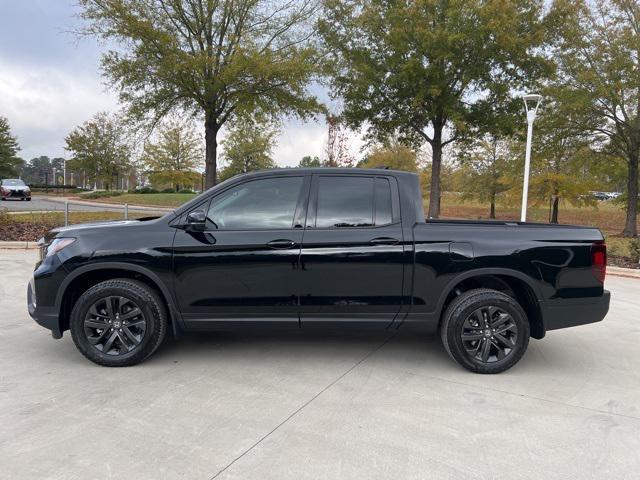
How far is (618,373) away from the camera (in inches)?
163

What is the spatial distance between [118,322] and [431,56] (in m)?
14.8

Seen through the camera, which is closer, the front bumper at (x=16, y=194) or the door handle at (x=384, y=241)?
the door handle at (x=384, y=241)

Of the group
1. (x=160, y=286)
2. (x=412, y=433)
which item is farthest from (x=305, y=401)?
(x=160, y=286)

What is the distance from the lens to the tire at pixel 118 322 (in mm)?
3904

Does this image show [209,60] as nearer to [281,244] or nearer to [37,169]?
[281,244]

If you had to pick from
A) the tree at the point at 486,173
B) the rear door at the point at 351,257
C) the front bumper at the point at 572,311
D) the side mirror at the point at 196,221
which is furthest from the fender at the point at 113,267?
the tree at the point at 486,173

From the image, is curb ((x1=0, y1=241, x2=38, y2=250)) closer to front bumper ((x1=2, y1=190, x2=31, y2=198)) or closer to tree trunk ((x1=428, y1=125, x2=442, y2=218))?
tree trunk ((x1=428, y1=125, x2=442, y2=218))

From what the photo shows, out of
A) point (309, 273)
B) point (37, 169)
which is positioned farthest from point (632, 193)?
point (37, 169)

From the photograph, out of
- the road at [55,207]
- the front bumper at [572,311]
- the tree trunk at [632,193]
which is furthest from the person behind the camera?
the road at [55,207]

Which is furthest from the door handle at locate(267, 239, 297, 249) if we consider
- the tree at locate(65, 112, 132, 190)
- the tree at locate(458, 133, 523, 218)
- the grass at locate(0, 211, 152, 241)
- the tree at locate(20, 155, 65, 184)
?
the tree at locate(20, 155, 65, 184)

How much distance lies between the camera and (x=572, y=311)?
3988 millimetres

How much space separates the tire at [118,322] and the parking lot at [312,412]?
5.9 inches

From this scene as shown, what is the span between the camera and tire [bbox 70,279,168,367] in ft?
12.8

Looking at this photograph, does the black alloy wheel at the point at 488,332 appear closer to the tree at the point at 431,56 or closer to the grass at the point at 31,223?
the grass at the point at 31,223
